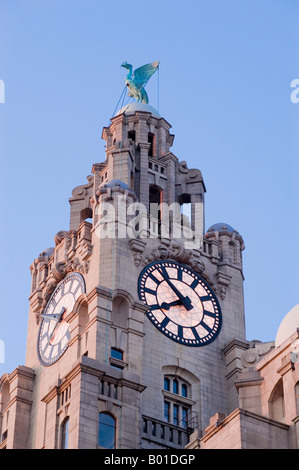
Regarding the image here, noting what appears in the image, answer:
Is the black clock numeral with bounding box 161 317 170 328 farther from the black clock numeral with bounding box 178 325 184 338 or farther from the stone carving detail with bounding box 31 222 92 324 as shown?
the stone carving detail with bounding box 31 222 92 324

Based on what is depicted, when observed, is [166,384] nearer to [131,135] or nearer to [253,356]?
[253,356]

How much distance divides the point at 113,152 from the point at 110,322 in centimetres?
1426

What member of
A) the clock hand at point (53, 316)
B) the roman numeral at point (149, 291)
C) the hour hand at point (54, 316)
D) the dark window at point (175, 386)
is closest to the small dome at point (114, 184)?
the roman numeral at point (149, 291)

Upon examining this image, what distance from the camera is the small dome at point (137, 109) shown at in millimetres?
88206

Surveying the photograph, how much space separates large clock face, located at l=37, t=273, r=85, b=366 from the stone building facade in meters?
0.08

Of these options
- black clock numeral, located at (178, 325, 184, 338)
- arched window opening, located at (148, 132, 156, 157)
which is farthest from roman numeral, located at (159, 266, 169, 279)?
arched window opening, located at (148, 132, 156, 157)

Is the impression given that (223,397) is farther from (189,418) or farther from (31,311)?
(31,311)

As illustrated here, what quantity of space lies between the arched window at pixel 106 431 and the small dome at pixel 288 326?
838cm

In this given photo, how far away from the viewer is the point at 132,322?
238 feet

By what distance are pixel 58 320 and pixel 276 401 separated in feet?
66.8

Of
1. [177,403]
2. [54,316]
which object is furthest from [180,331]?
[54,316]

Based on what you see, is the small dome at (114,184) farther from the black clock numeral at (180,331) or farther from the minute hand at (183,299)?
the black clock numeral at (180,331)

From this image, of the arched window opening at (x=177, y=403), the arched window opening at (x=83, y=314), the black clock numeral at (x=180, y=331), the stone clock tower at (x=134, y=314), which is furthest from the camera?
the black clock numeral at (x=180, y=331)
